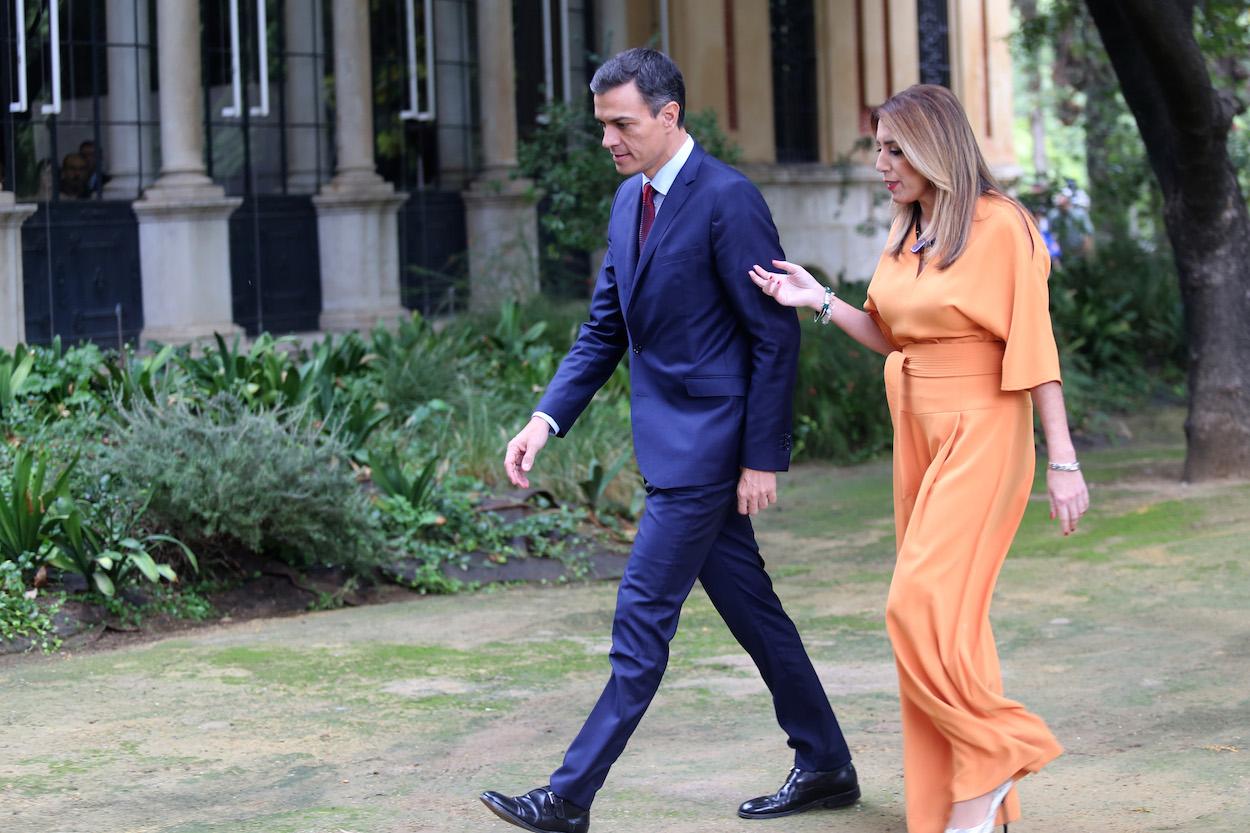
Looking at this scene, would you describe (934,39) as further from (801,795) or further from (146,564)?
(801,795)

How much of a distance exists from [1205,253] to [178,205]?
680 centimetres

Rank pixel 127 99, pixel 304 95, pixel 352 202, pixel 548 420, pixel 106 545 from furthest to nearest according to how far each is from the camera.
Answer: pixel 304 95
pixel 352 202
pixel 127 99
pixel 106 545
pixel 548 420

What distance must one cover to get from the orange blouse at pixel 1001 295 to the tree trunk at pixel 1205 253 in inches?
245

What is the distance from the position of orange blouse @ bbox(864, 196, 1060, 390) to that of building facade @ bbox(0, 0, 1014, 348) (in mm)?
8060

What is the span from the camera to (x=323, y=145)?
13.7 m

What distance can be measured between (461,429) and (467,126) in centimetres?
614

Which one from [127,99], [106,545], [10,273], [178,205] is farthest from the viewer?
[127,99]

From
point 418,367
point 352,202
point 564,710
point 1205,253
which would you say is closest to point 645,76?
point 564,710

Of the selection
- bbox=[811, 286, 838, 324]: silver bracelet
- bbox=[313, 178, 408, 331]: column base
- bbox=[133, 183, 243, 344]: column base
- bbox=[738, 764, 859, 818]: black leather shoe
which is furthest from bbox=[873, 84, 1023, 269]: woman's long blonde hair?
bbox=[313, 178, 408, 331]: column base

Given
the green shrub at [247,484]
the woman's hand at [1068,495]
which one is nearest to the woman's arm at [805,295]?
the woman's hand at [1068,495]

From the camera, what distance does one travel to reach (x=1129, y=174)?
52.0 ft

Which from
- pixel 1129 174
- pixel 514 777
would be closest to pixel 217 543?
pixel 514 777

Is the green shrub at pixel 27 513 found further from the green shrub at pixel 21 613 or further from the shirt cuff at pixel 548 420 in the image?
the shirt cuff at pixel 548 420

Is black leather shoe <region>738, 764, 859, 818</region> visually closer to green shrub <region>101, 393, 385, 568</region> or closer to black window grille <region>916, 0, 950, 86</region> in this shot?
green shrub <region>101, 393, 385, 568</region>
